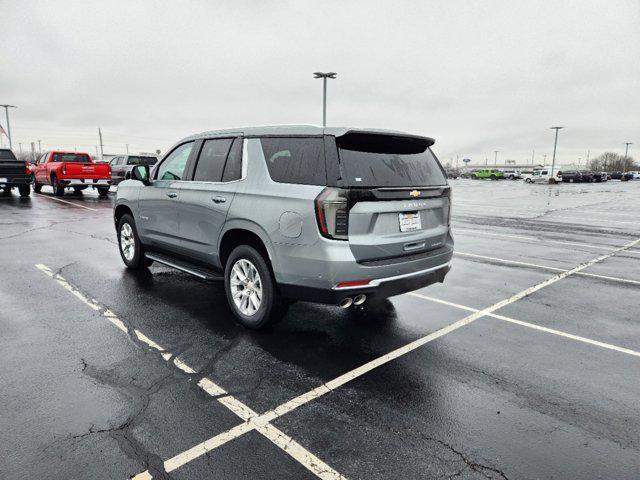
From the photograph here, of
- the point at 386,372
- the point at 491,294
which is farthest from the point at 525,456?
the point at 491,294

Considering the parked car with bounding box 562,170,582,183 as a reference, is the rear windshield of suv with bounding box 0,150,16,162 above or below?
above

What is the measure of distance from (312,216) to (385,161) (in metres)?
0.94

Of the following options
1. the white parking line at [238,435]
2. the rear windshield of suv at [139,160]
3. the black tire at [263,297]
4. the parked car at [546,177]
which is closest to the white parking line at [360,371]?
the white parking line at [238,435]

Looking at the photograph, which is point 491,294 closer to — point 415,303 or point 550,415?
point 415,303

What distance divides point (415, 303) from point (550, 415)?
245cm

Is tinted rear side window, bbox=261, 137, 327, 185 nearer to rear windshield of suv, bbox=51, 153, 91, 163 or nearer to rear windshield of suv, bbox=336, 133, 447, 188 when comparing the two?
rear windshield of suv, bbox=336, 133, 447, 188

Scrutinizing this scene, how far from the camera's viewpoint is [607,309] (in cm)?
532

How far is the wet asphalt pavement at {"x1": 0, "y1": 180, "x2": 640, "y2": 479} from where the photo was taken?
2.54 metres

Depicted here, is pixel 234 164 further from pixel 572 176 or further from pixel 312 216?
pixel 572 176

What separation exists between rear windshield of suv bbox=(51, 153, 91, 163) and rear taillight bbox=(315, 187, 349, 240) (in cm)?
1999

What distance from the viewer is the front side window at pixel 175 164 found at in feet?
18.1

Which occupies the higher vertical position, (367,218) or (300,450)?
(367,218)

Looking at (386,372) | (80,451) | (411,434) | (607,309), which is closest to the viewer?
(80,451)

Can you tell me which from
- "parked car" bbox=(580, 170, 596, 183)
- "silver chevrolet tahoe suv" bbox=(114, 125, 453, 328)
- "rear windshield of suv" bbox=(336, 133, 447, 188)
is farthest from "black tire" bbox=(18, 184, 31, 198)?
"parked car" bbox=(580, 170, 596, 183)
